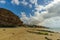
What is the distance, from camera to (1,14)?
88.2 meters

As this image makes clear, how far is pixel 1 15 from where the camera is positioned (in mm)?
86812

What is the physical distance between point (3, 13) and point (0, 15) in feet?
21.6

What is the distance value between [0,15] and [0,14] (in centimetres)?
192

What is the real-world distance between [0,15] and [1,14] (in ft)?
11.8

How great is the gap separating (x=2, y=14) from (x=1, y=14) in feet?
4.49

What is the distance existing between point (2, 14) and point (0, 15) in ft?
16.0

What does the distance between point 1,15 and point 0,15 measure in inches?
81.6

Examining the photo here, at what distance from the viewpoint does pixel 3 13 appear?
299ft

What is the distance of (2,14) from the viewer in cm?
8956

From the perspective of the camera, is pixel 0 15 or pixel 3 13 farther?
pixel 3 13

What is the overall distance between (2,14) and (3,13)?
1.76 m
